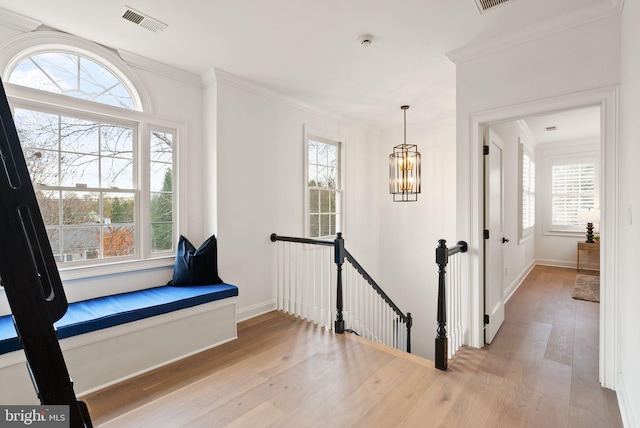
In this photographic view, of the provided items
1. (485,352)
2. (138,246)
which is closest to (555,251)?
(485,352)

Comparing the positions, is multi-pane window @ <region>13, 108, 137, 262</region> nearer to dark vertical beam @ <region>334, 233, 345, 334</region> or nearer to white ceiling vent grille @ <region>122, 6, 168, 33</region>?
white ceiling vent grille @ <region>122, 6, 168, 33</region>

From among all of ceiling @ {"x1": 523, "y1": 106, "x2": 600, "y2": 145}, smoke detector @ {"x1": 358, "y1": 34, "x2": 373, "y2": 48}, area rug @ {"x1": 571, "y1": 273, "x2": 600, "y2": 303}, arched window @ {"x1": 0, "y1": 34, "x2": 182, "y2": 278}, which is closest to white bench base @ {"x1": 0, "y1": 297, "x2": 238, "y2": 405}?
arched window @ {"x1": 0, "y1": 34, "x2": 182, "y2": 278}

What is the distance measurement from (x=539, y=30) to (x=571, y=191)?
17.2 feet

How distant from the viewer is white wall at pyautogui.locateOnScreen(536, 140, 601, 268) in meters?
6.23

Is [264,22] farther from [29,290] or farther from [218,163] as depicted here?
[29,290]

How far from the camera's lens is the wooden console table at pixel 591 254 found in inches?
225

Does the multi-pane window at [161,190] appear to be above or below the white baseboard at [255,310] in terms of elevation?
above

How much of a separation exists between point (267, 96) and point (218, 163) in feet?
3.47

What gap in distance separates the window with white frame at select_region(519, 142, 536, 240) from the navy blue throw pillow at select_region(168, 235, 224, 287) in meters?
4.63

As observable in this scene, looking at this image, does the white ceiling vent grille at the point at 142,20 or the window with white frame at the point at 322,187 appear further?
the window with white frame at the point at 322,187

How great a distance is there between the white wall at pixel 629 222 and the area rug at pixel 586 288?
2678 mm

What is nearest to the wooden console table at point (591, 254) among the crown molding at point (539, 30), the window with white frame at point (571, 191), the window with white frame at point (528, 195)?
the window with white frame at point (571, 191)

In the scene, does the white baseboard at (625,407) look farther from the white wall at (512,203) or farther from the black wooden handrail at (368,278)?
the black wooden handrail at (368,278)

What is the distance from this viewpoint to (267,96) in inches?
148
